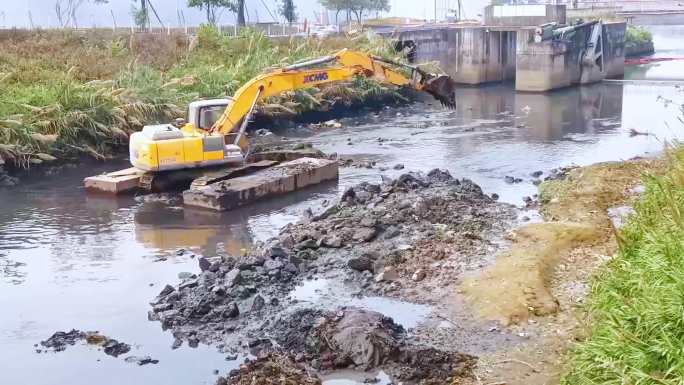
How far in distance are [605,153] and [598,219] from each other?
36.1ft

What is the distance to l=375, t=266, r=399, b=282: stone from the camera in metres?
12.3

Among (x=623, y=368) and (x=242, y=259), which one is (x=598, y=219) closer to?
(x=242, y=259)

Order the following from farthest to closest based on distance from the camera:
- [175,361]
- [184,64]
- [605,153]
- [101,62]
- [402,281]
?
[184,64], [101,62], [605,153], [402,281], [175,361]

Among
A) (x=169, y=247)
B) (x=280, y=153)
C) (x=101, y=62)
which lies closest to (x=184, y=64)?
(x=101, y=62)

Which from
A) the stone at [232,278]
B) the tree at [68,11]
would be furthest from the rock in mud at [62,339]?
the tree at [68,11]

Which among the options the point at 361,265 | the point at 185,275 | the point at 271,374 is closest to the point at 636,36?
the point at 361,265

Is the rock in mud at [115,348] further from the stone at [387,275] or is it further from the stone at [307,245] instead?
the stone at [307,245]

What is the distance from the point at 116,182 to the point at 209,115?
2701 millimetres

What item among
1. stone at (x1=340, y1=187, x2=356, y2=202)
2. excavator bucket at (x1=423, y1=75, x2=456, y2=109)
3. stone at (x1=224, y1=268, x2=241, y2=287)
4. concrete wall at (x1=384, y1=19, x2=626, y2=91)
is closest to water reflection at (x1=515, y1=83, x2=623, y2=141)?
concrete wall at (x1=384, y1=19, x2=626, y2=91)

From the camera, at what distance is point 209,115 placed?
19578 mm

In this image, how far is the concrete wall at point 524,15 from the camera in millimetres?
48344

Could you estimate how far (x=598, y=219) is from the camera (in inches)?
564

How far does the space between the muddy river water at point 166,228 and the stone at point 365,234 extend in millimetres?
1999

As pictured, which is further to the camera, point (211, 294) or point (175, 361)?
point (211, 294)
